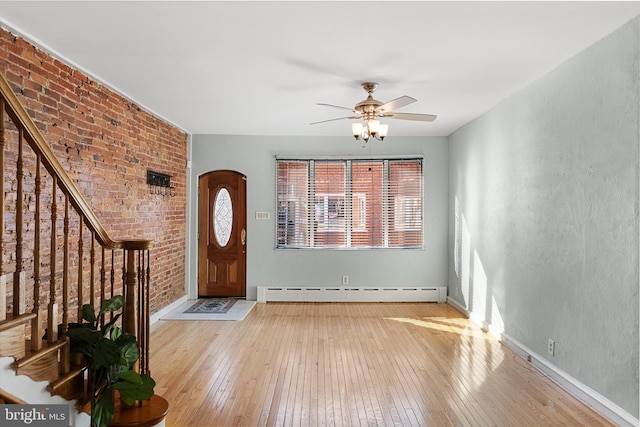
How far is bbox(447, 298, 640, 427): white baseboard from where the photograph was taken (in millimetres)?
2773

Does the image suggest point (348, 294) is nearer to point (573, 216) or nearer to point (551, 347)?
point (551, 347)

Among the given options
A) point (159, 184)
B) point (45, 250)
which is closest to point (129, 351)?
point (45, 250)

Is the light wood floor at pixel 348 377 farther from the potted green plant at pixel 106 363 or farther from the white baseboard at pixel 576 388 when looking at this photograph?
the potted green plant at pixel 106 363

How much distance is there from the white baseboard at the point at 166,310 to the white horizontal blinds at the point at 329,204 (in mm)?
2162

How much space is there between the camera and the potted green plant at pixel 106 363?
7.52 ft

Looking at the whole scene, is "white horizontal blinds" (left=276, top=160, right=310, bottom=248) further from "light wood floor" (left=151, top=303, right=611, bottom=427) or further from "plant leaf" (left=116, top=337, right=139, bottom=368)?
"plant leaf" (left=116, top=337, right=139, bottom=368)

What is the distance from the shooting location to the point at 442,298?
6.62 m

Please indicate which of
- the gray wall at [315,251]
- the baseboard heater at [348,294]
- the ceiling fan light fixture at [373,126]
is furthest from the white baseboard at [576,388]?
the ceiling fan light fixture at [373,126]

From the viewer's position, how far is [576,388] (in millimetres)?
3223

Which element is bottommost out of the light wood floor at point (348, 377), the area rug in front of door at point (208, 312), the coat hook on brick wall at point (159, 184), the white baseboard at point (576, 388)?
the light wood floor at point (348, 377)

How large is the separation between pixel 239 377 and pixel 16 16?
9.96 ft

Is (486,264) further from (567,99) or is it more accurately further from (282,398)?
(282,398)

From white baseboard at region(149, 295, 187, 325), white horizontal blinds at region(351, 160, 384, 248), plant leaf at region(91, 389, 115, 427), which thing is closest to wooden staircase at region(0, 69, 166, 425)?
plant leaf at region(91, 389, 115, 427)

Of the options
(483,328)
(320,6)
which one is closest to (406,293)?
(483,328)
